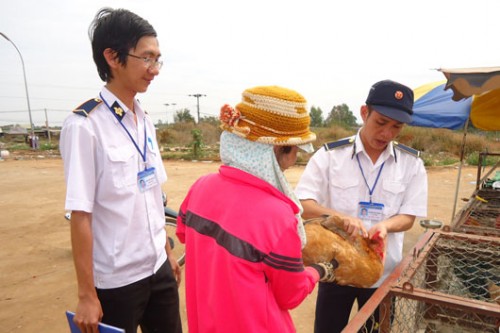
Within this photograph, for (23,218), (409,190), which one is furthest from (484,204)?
(23,218)

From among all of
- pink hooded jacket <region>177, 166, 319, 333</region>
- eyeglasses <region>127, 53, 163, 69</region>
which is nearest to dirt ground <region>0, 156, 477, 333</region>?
pink hooded jacket <region>177, 166, 319, 333</region>

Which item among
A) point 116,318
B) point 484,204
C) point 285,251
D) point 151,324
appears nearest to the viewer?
point 285,251

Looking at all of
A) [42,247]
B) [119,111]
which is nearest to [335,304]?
[119,111]

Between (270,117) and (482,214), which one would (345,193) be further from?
(482,214)

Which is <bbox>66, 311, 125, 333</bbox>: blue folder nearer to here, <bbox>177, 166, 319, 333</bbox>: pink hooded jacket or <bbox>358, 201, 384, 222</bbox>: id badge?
<bbox>177, 166, 319, 333</bbox>: pink hooded jacket

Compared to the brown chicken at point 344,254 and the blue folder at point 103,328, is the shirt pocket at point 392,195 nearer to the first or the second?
the brown chicken at point 344,254

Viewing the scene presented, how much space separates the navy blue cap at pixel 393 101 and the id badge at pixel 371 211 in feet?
1.50

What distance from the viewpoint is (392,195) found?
181 cm

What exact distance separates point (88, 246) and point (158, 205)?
401mm

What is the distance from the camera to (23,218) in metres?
5.99

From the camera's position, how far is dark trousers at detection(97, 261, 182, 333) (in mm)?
1519

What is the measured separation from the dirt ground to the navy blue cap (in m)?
2.02

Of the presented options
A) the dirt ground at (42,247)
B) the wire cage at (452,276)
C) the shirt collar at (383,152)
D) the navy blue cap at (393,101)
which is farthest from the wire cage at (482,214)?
the navy blue cap at (393,101)

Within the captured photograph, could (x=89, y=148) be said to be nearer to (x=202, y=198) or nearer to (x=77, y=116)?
(x=77, y=116)
